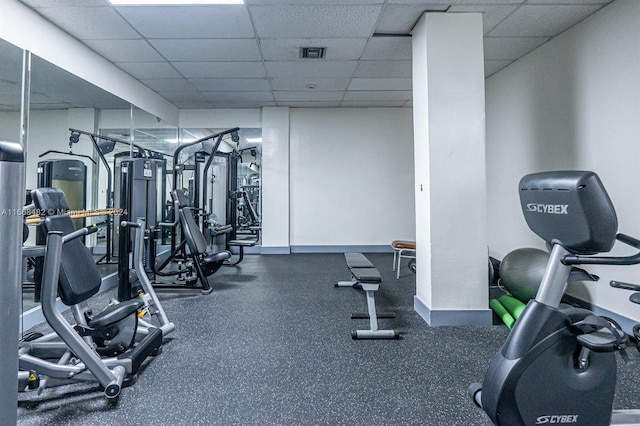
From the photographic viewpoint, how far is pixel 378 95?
5102 mm

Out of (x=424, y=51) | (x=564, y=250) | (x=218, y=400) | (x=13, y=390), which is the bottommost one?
(x=218, y=400)

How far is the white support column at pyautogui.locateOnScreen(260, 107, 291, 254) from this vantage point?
19.0 ft

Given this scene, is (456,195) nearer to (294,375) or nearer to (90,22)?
(294,375)

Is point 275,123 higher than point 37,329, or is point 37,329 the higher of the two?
point 275,123

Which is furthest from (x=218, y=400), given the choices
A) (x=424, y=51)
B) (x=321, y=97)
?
(x=321, y=97)

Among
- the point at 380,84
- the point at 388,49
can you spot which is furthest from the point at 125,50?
the point at 380,84

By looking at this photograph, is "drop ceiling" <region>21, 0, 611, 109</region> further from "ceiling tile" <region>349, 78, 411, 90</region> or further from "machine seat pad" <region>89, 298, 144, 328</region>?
"machine seat pad" <region>89, 298, 144, 328</region>

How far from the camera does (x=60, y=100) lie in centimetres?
309

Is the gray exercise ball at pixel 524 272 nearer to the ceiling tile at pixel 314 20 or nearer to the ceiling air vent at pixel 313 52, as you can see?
the ceiling tile at pixel 314 20

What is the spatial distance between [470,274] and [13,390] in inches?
108

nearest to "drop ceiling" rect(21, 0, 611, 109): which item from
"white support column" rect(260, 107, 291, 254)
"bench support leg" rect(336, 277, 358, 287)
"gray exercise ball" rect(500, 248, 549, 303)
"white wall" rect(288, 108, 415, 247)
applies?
"white support column" rect(260, 107, 291, 254)

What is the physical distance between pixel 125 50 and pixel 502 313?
4514mm

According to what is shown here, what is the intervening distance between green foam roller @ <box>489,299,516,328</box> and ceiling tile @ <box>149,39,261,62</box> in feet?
11.1

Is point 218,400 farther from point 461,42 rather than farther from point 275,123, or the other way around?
point 275,123
